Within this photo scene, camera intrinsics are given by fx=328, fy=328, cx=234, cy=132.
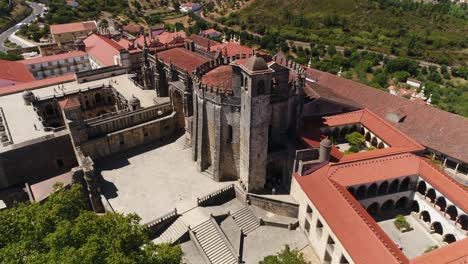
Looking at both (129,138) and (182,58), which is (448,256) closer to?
(129,138)

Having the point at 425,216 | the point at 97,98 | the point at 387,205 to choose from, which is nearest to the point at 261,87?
the point at 387,205

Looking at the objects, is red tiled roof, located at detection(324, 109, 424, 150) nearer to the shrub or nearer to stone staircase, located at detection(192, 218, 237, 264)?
the shrub

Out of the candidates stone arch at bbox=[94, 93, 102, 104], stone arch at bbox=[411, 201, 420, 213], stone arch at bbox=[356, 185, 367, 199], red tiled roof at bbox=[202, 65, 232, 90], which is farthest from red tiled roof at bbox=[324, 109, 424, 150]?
stone arch at bbox=[94, 93, 102, 104]

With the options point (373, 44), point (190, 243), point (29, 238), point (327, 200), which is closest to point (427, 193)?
point (327, 200)

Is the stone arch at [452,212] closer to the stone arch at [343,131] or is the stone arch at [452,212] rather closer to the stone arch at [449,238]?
the stone arch at [449,238]

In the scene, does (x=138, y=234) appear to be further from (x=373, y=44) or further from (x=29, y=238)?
(x=373, y=44)
